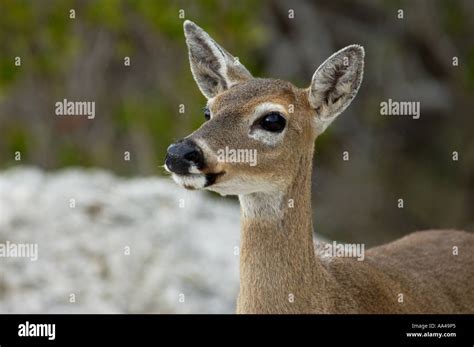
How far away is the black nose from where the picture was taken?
7715 millimetres

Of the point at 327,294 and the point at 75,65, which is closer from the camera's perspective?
the point at 327,294

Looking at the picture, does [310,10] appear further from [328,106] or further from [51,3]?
[328,106]

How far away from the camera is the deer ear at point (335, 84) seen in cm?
885

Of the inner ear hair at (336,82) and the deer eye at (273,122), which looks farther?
the inner ear hair at (336,82)

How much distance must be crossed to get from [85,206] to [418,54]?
1158 cm

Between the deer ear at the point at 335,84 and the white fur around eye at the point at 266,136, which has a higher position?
the deer ear at the point at 335,84

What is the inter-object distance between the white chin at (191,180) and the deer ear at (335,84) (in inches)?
51.5

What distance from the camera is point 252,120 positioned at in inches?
330

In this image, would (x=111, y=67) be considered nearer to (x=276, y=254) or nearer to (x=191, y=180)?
(x=276, y=254)

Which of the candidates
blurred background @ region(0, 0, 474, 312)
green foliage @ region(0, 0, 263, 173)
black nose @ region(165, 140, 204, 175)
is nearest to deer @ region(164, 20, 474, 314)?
black nose @ region(165, 140, 204, 175)

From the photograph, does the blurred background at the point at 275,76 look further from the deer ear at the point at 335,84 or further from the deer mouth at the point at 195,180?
the deer mouth at the point at 195,180

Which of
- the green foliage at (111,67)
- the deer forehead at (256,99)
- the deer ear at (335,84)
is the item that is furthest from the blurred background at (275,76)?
the deer forehead at (256,99)
